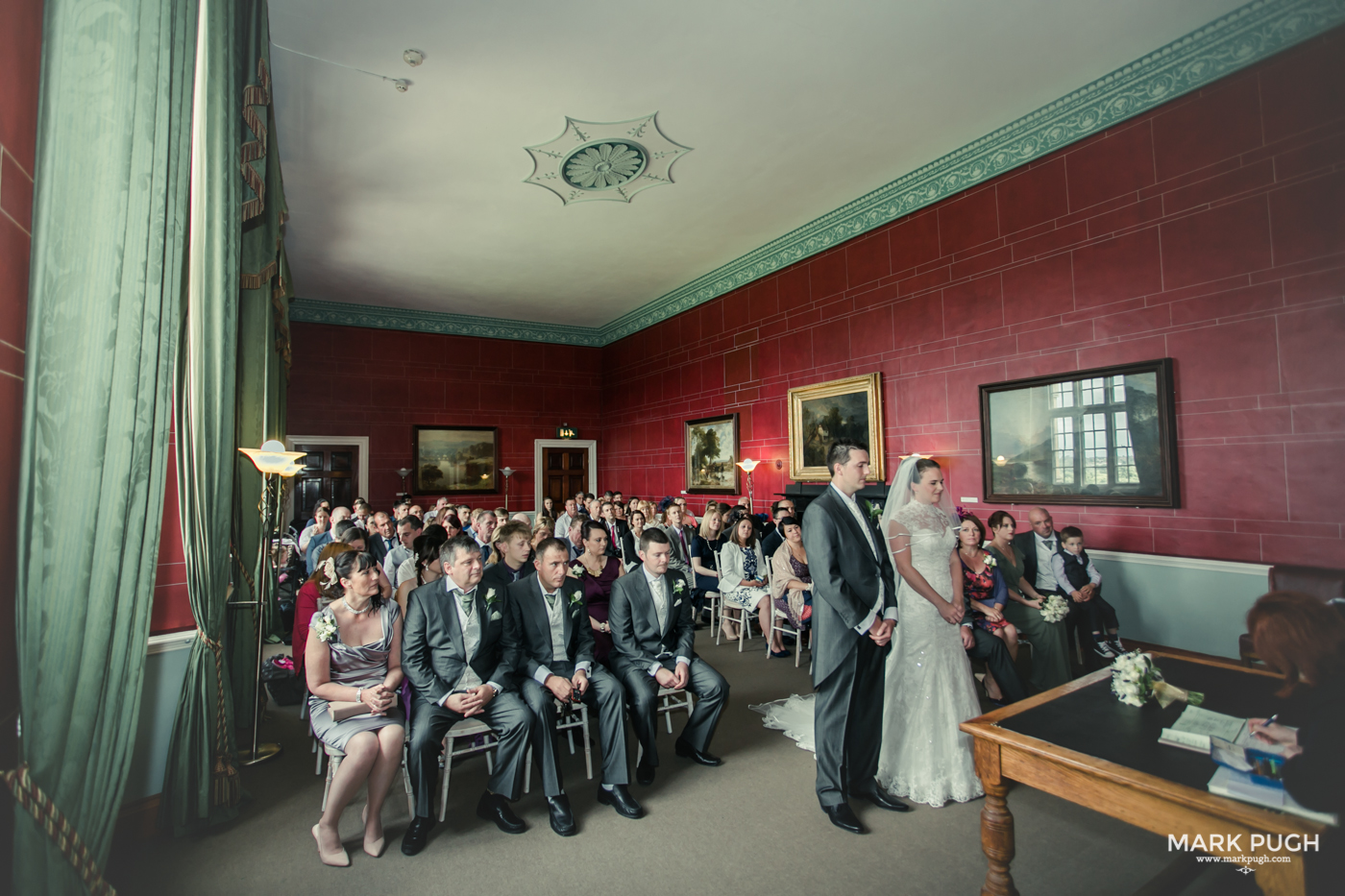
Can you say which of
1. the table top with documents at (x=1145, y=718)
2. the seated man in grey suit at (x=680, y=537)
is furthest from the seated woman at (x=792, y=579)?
the table top with documents at (x=1145, y=718)

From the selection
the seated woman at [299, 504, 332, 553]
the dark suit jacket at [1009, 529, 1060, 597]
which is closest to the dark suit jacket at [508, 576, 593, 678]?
the dark suit jacket at [1009, 529, 1060, 597]

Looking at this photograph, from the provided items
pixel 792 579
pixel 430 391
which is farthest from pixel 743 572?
pixel 430 391

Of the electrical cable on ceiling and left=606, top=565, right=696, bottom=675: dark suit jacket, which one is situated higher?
the electrical cable on ceiling

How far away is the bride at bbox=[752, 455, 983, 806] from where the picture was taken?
3232mm

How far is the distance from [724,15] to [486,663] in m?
4.59

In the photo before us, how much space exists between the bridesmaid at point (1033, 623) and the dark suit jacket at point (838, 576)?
225cm

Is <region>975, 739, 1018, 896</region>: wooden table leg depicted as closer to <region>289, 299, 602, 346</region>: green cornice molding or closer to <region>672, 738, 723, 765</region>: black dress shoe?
<region>672, 738, 723, 765</region>: black dress shoe

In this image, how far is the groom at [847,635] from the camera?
3.05m

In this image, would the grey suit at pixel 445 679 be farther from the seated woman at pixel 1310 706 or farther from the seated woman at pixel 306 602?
the seated woman at pixel 1310 706

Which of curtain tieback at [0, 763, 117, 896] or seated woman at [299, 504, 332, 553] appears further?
seated woman at [299, 504, 332, 553]

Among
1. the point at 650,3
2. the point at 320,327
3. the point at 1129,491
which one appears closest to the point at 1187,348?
the point at 1129,491

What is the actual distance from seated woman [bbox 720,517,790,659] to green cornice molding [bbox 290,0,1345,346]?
406cm

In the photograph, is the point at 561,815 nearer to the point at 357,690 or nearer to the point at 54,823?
the point at 357,690

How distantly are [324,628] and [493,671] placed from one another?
0.84m
